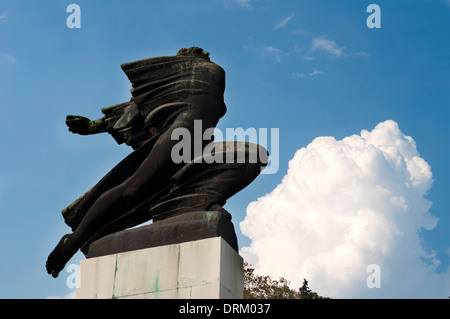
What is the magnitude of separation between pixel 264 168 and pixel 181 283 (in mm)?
1765

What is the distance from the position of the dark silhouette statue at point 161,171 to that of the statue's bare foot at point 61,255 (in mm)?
13

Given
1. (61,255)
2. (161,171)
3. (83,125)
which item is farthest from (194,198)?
(83,125)

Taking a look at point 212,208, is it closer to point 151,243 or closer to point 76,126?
point 151,243

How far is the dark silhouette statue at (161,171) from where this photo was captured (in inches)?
299

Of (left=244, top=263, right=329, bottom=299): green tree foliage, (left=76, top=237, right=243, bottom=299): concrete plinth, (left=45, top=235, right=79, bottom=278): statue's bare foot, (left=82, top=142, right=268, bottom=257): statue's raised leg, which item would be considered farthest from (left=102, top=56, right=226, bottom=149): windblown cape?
(left=244, top=263, right=329, bottom=299): green tree foliage

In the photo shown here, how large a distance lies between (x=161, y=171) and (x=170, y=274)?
1484 millimetres

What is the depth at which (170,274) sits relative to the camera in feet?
23.0

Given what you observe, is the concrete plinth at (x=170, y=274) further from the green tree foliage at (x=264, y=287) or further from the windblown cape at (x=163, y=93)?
the green tree foliage at (x=264, y=287)

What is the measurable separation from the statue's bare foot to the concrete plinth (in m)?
0.97

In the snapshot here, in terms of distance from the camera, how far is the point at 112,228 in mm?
8344

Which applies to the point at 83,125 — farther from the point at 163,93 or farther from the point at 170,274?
the point at 170,274

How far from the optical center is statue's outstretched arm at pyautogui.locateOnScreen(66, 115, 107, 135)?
9211 millimetres
